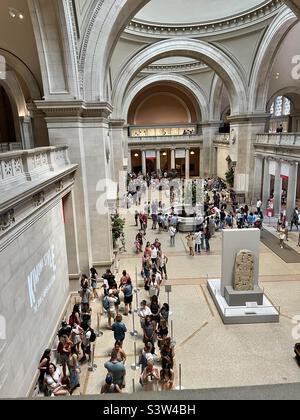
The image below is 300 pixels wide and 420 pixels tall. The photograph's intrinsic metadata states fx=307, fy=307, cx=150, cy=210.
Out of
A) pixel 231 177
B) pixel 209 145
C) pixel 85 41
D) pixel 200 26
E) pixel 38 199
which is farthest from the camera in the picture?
pixel 209 145

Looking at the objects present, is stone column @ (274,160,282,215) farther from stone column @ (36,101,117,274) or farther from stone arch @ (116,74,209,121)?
stone arch @ (116,74,209,121)

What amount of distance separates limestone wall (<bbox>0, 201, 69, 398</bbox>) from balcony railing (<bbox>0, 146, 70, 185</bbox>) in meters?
0.94

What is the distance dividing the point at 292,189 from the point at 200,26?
42.4 ft

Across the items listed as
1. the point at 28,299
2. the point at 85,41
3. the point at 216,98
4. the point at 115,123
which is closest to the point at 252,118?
the point at 115,123

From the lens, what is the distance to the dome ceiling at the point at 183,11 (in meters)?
20.8

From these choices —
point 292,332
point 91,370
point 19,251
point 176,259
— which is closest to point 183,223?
point 176,259

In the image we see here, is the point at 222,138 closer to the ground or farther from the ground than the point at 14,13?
closer to the ground

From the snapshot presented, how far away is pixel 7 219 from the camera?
4.61 m

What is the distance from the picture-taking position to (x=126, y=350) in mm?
7258

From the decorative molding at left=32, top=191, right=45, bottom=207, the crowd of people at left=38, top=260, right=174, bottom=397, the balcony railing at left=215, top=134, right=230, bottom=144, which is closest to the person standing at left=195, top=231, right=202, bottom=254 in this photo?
the crowd of people at left=38, top=260, right=174, bottom=397

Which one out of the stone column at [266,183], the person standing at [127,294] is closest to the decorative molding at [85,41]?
the person standing at [127,294]

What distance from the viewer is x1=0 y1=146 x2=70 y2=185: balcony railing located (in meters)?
5.18

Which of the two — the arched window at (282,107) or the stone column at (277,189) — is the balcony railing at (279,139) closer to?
the stone column at (277,189)

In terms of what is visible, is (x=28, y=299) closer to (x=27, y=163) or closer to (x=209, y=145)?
(x=27, y=163)
